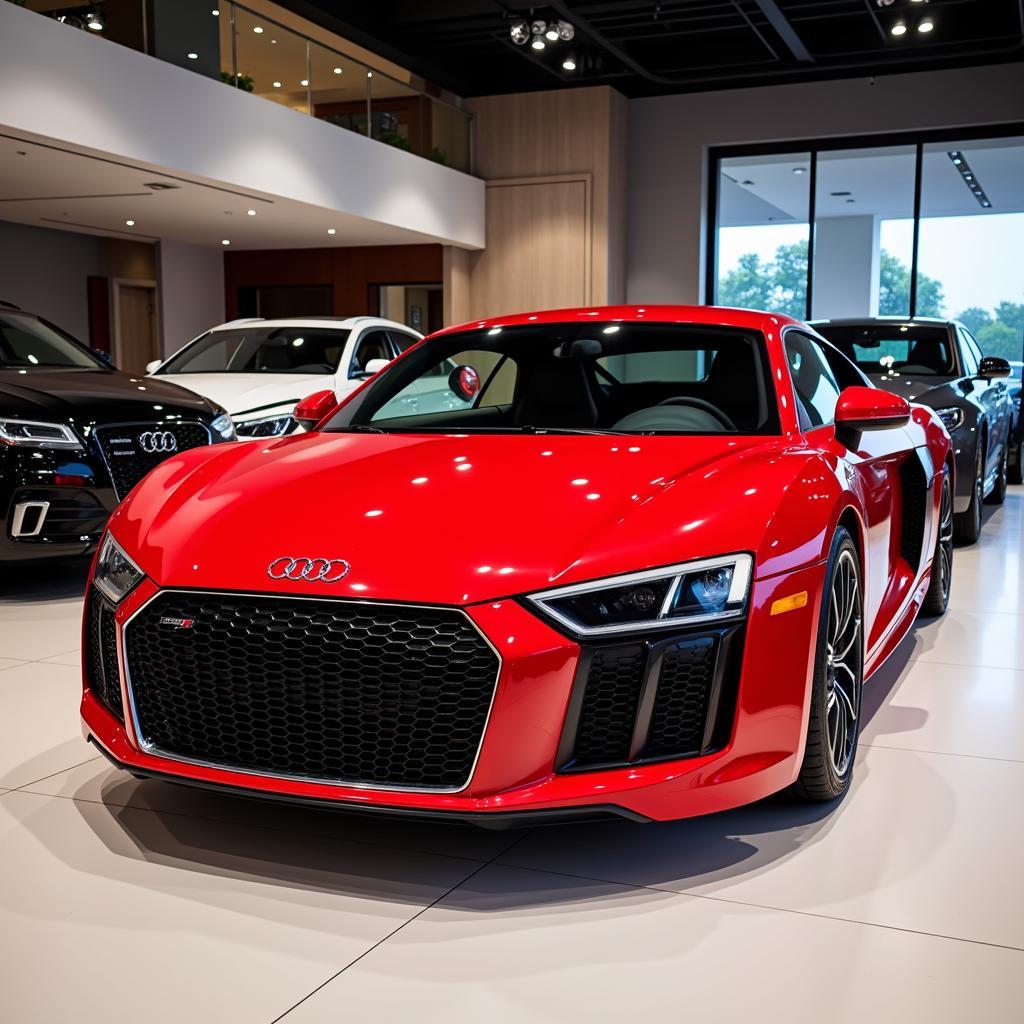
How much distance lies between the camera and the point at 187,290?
15680mm

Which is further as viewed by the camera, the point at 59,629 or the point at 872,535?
the point at 59,629

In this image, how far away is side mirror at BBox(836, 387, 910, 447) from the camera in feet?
9.86

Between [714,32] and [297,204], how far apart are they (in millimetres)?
5398

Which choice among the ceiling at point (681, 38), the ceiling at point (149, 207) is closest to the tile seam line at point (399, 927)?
the ceiling at point (149, 207)

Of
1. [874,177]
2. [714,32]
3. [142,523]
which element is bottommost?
[142,523]

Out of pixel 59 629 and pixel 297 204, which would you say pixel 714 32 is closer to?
pixel 297 204

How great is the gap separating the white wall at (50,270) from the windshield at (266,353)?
8282mm

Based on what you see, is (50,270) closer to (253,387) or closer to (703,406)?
(253,387)

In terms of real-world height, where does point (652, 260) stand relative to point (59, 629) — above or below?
above

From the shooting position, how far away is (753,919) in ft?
7.10

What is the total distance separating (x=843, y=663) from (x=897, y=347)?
A: 511 centimetres

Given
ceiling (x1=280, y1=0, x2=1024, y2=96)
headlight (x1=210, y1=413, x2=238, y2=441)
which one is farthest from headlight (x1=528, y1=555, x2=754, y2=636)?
ceiling (x1=280, y1=0, x2=1024, y2=96)

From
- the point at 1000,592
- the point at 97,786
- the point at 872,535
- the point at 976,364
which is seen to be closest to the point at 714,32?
the point at 976,364

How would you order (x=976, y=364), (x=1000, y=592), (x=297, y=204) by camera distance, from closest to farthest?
1. (x=1000, y=592)
2. (x=976, y=364)
3. (x=297, y=204)
